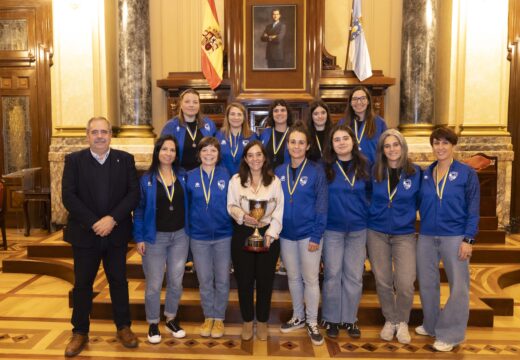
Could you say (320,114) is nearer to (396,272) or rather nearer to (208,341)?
(396,272)

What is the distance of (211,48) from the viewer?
7.45 meters

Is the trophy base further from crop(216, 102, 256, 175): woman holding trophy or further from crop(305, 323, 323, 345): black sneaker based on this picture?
crop(216, 102, 256, 175): woman holding trophy

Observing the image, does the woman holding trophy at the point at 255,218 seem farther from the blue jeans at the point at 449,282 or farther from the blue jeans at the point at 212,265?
the blue jeans at the point at 449,282

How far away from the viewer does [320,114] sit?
4.11 m

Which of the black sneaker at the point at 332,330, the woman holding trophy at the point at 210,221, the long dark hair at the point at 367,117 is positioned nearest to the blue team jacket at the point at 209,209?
the woman holding trophy at the point at 210,221

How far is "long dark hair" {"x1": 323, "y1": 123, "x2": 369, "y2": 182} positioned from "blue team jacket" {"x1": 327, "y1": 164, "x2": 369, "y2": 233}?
1.5 inches

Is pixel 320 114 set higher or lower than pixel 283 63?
lower

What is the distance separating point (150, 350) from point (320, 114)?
2.32m

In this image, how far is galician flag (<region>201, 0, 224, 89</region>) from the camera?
742 centimetres

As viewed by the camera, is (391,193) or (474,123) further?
(474,123)

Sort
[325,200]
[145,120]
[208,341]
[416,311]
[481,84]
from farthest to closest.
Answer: [145,120] < [481,84] < [416,311] < [208,341] < [325,200]

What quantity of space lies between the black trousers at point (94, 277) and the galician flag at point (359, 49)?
4.88m

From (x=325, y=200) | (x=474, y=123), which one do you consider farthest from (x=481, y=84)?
(x=325, y=200)

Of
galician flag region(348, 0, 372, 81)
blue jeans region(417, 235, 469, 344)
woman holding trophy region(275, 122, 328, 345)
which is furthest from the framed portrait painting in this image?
blue jeans region(417, 235, 469, 344)
